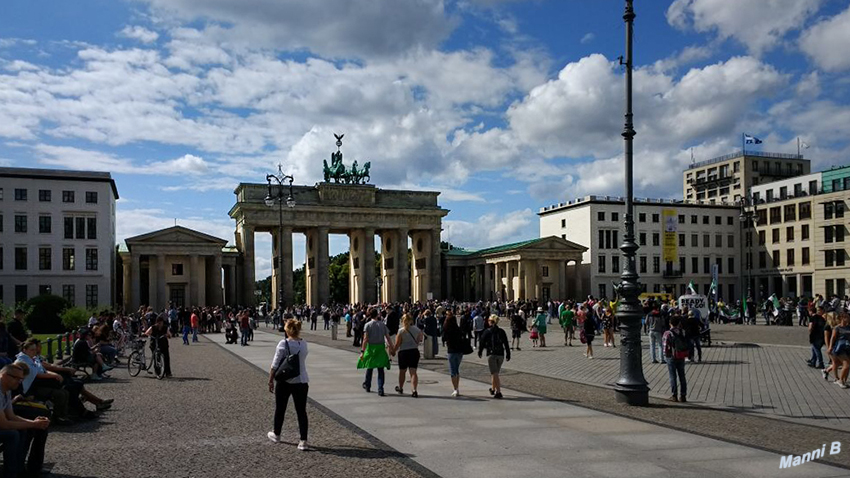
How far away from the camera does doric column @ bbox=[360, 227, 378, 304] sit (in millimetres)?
91312

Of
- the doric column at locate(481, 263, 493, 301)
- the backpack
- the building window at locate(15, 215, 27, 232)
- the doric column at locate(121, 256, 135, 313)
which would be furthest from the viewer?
the doric column at locate(481, 263, 493, 301)

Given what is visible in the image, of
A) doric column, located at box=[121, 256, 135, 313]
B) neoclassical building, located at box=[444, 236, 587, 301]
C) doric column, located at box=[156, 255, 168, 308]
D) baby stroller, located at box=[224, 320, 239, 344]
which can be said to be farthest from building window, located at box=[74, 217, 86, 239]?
neoclassical building, located at box=[444, 236, 587, 301]

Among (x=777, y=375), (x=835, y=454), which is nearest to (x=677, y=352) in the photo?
(x=835, y=454)

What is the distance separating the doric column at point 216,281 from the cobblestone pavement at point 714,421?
2658 inches

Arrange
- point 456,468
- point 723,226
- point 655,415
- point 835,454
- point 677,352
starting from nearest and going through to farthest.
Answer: point 456,468
point 835,454
point 655,415
point 677,352
point 723,226

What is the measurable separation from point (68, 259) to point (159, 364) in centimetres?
5956

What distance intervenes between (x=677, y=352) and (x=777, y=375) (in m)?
6.27

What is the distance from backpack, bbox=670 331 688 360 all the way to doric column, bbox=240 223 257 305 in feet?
240

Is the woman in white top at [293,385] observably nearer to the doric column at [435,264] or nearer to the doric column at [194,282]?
the doric column at [194,282]

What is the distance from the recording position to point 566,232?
319 feet

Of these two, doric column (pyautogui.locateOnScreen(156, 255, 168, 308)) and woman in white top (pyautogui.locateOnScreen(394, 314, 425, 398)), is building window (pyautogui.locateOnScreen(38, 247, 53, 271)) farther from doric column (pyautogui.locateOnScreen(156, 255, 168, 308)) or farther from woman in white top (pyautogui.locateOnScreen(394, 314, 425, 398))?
woman in white top (pyautogui.locateOnScreen(394, 314, 425, 398))

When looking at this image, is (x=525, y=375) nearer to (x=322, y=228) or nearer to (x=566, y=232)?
(x=322, y=228)

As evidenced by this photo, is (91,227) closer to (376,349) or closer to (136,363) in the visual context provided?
(136,363)

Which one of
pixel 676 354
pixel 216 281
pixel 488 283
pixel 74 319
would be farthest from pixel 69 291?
pixel 676 354
